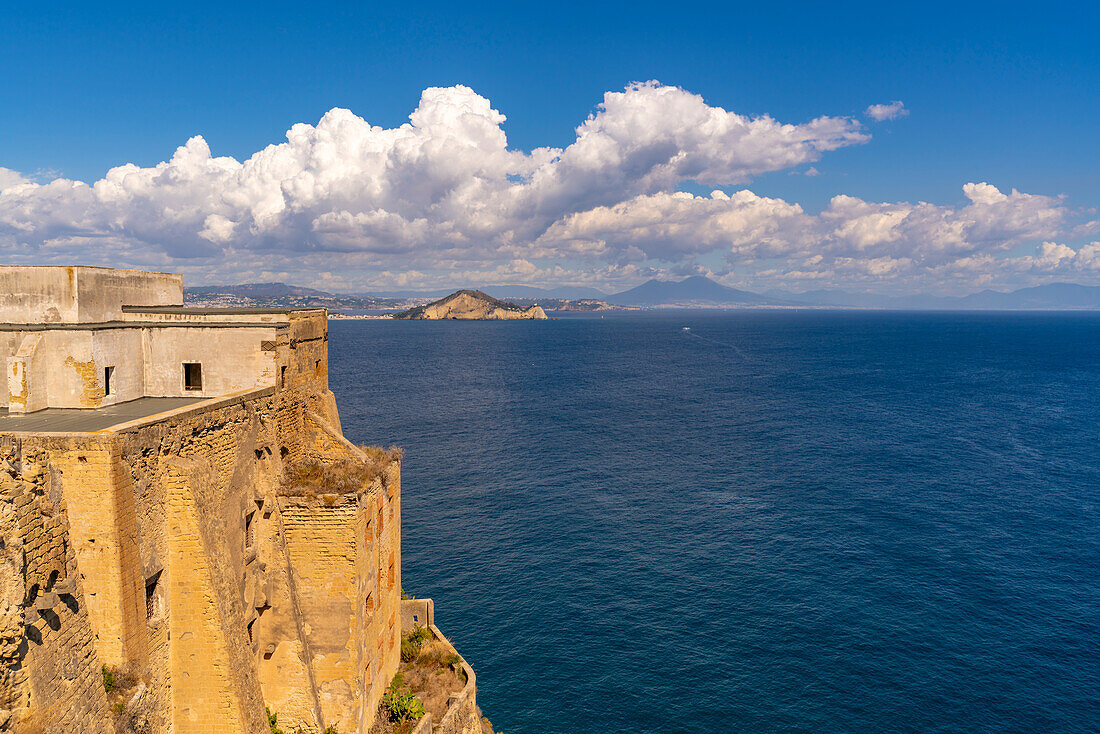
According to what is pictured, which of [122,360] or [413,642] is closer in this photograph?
[122,360]

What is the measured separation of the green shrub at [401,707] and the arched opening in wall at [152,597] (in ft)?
40.0

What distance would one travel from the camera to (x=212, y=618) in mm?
18625

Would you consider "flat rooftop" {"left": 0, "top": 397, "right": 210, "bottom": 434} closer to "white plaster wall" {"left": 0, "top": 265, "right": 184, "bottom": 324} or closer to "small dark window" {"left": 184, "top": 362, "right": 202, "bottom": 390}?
"small dark window" {"left": 184, "top": 362, "right": 202, "bottom": 390}

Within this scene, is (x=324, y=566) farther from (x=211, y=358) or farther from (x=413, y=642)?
(x=413, y=642)

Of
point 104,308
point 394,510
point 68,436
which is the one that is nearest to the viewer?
point 68,436

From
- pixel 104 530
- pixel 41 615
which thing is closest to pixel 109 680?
pixel 41 615

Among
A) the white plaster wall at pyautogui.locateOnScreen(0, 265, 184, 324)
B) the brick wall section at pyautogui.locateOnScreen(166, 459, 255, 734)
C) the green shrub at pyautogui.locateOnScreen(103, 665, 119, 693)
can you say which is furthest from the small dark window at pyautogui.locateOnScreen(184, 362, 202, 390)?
the green shrub at pyautogui.locateOnScreen(103, 665, 119, 693)

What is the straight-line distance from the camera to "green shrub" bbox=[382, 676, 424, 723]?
2638cm

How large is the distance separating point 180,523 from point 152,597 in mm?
2129

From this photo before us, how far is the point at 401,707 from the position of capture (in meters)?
26.6

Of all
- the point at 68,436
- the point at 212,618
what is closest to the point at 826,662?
the point at 212,618

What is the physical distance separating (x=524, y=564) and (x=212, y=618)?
34198mm

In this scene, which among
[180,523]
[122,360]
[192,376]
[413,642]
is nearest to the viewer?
[180,523]

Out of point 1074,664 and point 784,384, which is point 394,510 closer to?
Result: point 1074,664
